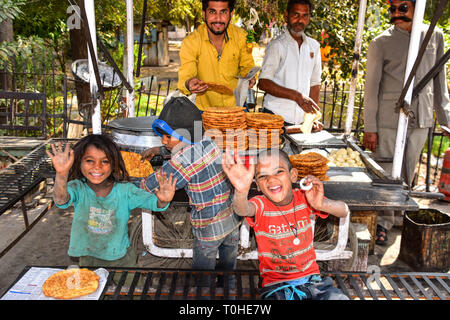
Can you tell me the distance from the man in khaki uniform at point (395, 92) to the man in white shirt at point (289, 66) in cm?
64

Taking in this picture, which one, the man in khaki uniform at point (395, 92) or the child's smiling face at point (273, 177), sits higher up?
the man in khaki uniform at point (395, 92)

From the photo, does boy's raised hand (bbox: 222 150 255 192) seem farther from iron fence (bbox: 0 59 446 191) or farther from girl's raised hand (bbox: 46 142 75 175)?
iron fence (bbox: 0 59 446 191)

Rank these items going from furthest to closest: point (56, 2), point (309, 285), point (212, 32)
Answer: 1. point (56, 2)
2. point (212, 32)
3. point (309, 285)

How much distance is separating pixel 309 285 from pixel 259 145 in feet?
3.68

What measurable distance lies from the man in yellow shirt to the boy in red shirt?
1.43 metres

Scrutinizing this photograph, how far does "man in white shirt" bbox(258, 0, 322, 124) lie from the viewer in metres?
4.05

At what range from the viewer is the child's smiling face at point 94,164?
98.7 inches

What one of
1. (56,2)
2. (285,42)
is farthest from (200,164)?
(56,2)

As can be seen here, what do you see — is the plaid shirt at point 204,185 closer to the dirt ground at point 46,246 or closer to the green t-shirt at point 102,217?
the green t-shirt at point 102,217

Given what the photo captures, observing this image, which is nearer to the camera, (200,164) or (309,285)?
(309,285)

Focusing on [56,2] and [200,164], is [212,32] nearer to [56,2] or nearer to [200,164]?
[200,164]

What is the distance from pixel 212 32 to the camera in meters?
3.67

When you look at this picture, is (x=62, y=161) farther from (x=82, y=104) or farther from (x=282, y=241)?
(x=282, y=241)

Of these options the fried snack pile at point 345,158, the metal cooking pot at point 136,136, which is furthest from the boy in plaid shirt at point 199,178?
the fried snack pile at point 345,158
